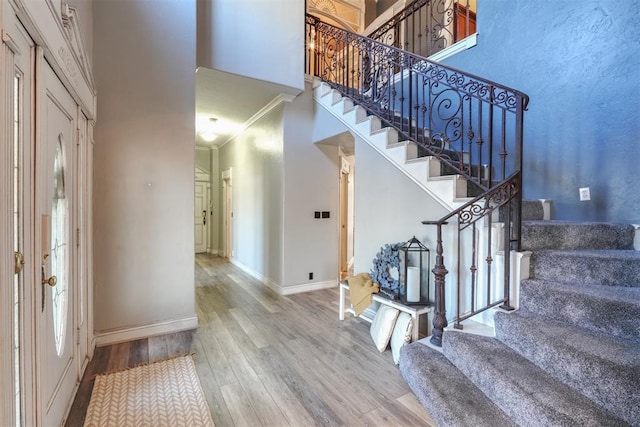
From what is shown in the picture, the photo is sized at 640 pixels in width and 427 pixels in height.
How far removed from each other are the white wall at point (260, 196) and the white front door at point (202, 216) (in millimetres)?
1810

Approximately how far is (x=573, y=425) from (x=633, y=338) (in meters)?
0.66

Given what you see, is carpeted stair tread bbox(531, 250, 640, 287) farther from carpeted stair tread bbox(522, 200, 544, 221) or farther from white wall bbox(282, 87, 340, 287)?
white wall bbox(282, 87, 340, 287)

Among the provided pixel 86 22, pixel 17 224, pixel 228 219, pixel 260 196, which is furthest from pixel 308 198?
pixel 17 224

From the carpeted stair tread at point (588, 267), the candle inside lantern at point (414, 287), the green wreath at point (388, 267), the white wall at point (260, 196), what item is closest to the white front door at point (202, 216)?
the white wall at point (260, 196)

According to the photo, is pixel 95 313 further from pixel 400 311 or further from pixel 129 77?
pixel 400 311

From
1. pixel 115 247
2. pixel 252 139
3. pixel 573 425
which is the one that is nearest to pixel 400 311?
pixel 573 425

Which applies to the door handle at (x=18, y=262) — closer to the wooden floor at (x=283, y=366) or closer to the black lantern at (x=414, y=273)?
the wooden floor at (x=283, y=366)

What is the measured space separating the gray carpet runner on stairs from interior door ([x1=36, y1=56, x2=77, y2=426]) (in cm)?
208

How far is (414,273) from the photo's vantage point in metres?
2.53

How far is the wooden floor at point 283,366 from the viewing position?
1.77 metres

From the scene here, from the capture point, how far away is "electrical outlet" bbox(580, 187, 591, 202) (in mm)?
2639

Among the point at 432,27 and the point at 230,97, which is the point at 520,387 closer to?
the point at 230,97

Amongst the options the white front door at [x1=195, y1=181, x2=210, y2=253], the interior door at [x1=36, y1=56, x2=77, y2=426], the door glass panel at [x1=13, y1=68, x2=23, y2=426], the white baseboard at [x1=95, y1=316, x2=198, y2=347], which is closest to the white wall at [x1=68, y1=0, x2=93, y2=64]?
the interior door at [x1=36, y1=56, x2=77, y2=426]

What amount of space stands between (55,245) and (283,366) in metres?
1.72
